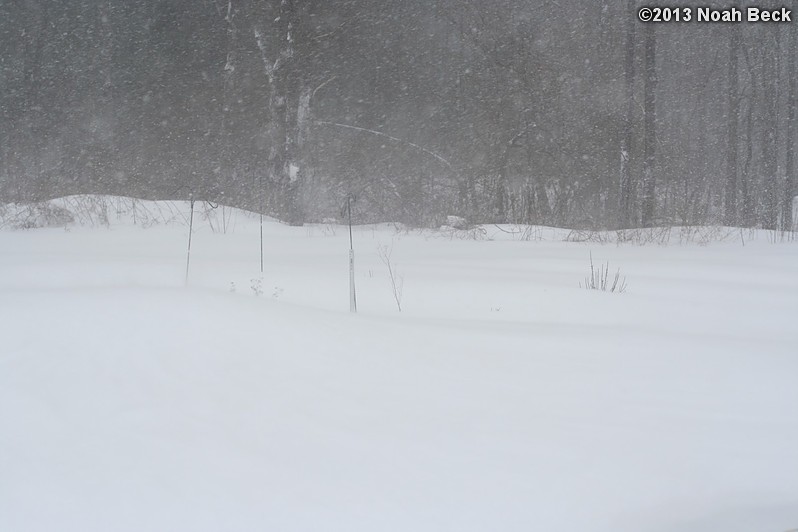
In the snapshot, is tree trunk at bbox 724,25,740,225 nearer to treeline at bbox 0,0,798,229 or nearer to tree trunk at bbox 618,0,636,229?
treeline at bbox 0,0,798,229

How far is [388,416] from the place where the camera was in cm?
217

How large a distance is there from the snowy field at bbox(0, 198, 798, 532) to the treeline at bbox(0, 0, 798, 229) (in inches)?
424

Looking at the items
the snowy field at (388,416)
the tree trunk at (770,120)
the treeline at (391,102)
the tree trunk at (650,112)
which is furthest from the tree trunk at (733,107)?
the snowy field at (388,416)

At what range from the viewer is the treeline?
49.3 ft

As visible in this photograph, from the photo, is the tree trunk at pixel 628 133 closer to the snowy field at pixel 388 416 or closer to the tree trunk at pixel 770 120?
the tree trunk at pixel 770 120

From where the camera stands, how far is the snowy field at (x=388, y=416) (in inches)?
66.8

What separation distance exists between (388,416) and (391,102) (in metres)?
16.9

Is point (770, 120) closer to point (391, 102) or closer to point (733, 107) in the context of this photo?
point (733, 107)

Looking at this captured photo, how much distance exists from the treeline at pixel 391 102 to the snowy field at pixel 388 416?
35.4 feet

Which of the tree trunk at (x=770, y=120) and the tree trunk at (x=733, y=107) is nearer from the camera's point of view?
the tree trunk at (x=770, y=120)

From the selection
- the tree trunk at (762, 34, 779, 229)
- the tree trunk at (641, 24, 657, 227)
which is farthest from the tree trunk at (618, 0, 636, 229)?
the tree trunk at (762, 34, 779, 229)

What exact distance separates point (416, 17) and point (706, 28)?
787 centimetres

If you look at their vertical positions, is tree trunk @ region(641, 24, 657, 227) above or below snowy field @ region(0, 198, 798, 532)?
above

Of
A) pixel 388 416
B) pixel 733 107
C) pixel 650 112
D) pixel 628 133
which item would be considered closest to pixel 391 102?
pixel 628 133
